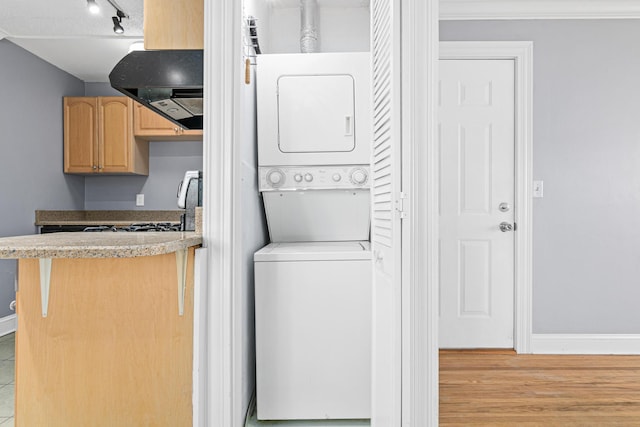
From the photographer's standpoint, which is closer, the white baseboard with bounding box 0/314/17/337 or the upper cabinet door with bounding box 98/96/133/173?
the white baseboard with bounding box 0/314/17/337

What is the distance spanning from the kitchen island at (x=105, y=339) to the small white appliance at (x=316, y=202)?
3.21 feet

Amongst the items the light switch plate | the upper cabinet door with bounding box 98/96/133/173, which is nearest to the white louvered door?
the light switch plate

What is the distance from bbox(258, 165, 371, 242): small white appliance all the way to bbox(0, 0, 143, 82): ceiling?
1552mm

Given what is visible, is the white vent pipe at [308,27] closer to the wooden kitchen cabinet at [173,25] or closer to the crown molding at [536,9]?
the crown molding at [536,9]

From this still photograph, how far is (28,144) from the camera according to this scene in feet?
11.3

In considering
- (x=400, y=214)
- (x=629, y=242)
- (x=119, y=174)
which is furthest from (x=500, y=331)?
(x=119, y=174)

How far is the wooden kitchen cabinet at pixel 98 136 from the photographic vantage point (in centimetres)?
383

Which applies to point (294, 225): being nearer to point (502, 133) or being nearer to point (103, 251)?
point (103, 251)

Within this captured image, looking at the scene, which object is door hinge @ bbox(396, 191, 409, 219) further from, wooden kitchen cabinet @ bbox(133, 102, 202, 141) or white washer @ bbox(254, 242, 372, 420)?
wooden kitchen cabinet @ bbox(133, 102, 202, 141)

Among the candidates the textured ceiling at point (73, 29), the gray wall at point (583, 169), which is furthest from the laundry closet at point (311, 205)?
the gray wall at point (583, 169)

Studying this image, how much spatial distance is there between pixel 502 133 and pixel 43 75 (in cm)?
404

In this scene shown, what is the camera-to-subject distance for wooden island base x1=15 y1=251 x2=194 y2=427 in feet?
4.00

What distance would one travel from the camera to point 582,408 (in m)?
2.05

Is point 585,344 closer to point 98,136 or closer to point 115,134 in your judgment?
point 115,134
